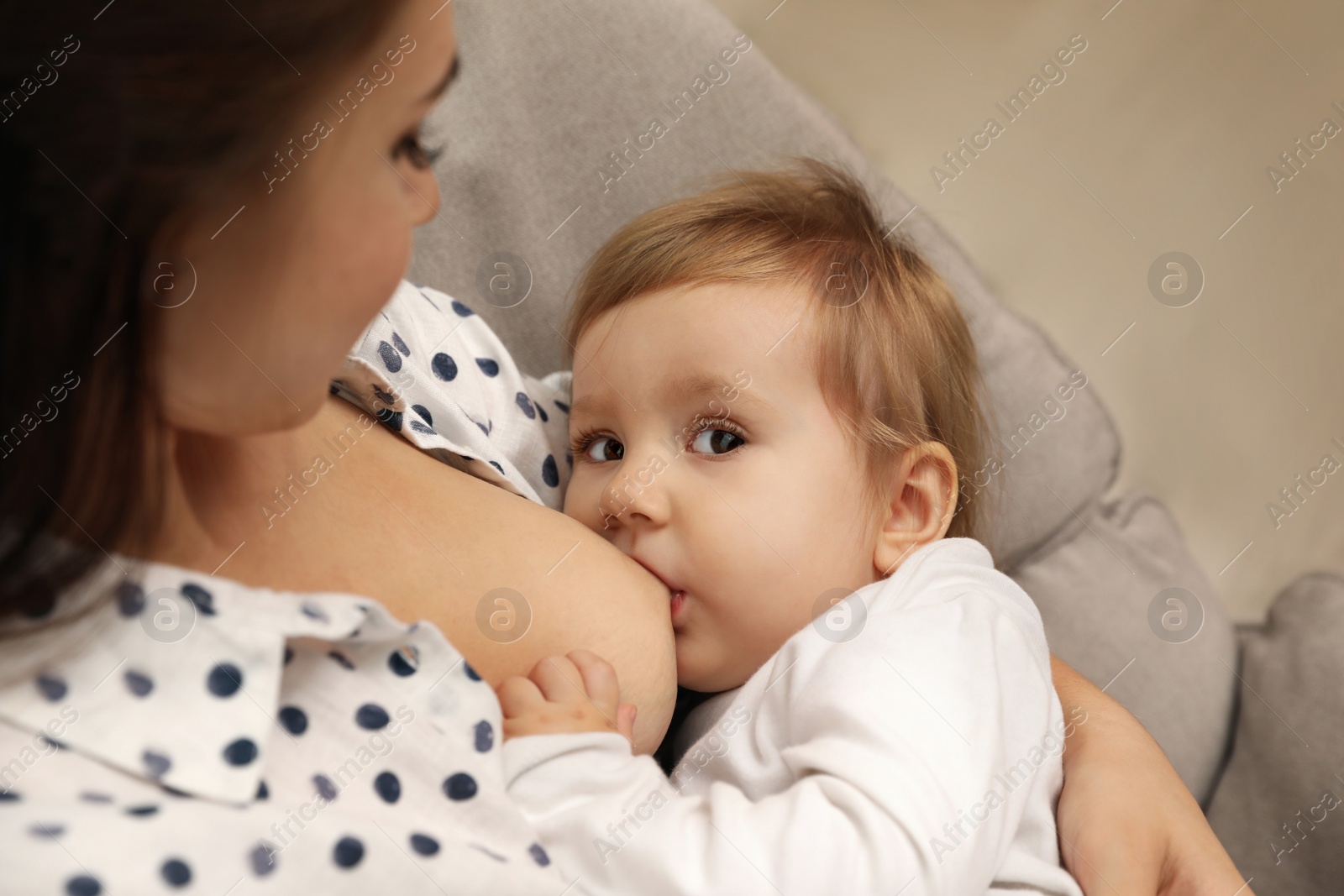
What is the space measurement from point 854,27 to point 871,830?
172 centimetres

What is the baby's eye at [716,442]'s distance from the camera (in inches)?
38.8

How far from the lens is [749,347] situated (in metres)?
0.99

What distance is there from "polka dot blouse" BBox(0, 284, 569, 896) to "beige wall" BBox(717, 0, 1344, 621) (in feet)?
5.45

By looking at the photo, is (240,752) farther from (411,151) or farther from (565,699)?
(411,151)

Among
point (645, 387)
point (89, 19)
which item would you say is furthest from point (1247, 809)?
point (89, 19)

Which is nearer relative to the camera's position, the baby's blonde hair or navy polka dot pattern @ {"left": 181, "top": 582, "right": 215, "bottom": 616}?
navy polka dot pattern @ {"left": 181, "top": 582, "right": 215, "bottom": 616}

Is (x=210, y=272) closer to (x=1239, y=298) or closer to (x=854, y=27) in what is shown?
(x=854, y=27)

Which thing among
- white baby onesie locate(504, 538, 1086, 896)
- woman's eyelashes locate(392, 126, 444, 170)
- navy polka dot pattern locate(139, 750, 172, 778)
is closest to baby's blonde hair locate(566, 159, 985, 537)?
white baby onesie locate(504, 538, 1086, 896)

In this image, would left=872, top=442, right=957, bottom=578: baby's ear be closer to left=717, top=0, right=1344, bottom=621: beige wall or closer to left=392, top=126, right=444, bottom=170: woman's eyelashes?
left=392, top=126, right=444, bottom=170: woman's eyelashes

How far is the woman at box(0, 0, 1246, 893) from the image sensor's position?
0.48 m

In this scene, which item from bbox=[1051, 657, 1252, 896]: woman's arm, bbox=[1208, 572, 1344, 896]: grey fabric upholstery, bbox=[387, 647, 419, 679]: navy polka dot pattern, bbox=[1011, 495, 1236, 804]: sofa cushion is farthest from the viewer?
bbox=[1011, 495, 1236, 804]: sofa cushion

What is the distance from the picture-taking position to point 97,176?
0.47m

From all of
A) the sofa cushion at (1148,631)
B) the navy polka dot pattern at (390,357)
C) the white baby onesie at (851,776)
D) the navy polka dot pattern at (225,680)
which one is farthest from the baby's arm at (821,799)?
the sofa cushion at (1148,631)

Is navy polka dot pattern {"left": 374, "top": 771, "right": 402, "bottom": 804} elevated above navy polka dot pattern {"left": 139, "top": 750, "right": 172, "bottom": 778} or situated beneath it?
elevated above
